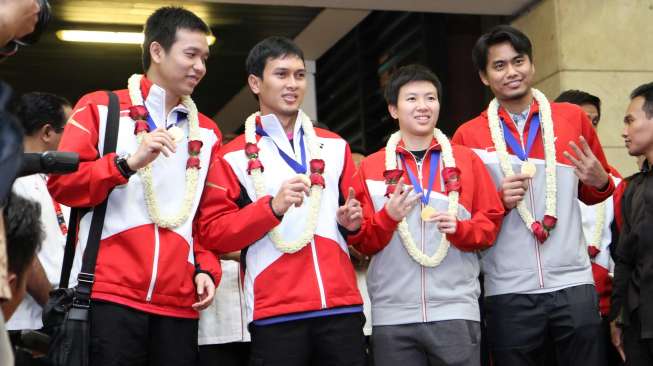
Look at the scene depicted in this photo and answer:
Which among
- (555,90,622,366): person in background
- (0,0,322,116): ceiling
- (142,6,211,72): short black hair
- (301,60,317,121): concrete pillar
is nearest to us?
(142,6,211,72): short black hair

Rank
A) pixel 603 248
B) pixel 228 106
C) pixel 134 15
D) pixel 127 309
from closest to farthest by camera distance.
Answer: pixel 127 309 < pixel 603 248 < pixel 134 15 < pixel 228 106

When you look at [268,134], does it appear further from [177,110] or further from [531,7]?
[531,7]

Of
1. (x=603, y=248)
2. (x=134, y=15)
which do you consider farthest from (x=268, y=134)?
(x=134, y=15)

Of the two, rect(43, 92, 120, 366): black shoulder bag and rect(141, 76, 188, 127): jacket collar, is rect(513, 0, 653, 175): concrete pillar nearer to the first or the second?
rect(141, 76, 188, 127): jacket collar

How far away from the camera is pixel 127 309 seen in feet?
11.5

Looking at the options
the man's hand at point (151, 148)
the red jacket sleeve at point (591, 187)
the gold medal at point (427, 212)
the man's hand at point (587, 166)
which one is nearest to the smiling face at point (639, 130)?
the red jacket sleeve at point (591, 187)

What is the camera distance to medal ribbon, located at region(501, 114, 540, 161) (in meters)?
4.34

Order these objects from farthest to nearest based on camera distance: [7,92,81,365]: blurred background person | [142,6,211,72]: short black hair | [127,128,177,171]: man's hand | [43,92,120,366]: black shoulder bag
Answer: [142,6,211,72]: short black hair < [7,92,81,365]: blurred background person < [127,128,177,171]: man's hand < [43,92,120,366]: black shoulder bag

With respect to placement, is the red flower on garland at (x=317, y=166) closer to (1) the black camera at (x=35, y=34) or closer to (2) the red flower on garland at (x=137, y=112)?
(2) the red flower on garland at (x=137, y=112)

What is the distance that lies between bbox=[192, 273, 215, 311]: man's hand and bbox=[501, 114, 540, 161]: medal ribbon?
1.59m

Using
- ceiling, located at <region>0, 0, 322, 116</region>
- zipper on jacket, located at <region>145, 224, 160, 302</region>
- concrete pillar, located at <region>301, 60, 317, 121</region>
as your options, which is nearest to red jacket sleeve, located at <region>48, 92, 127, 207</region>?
zipper on jacket, located at <region>145, 224, 160, 302</region>

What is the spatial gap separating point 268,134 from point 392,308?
95cm

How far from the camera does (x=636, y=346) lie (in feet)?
14.2

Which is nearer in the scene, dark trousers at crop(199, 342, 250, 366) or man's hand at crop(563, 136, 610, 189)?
man's hand at crop(563, 136, 610, 189)
